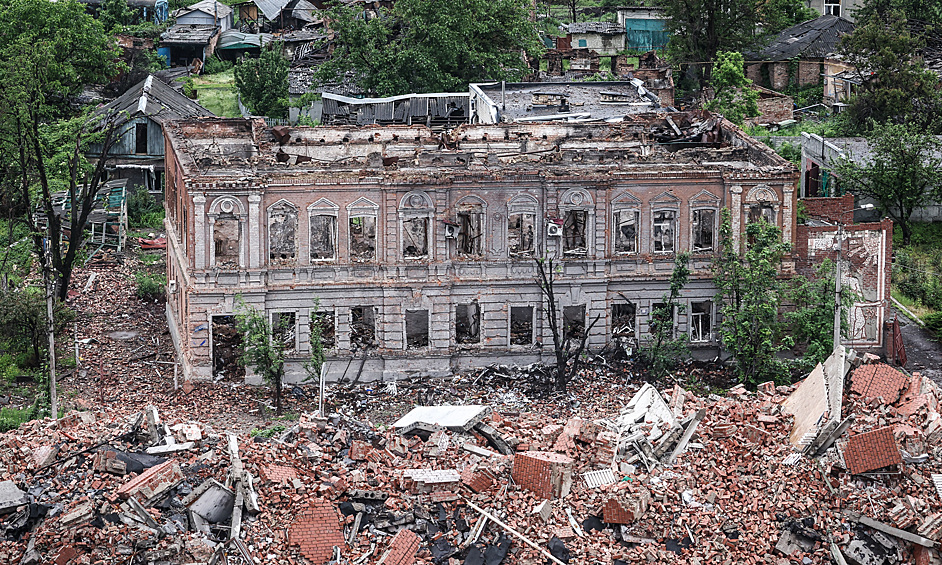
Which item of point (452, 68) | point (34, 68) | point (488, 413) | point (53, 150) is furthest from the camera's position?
point (452, 68)

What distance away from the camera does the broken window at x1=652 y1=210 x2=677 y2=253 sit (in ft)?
129

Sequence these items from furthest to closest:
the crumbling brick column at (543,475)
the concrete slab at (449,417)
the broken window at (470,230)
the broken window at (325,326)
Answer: the broken window at (470,230), the broken window at (325,326), the concrete slab at (449,417), the crumbling brick column at (543,475)

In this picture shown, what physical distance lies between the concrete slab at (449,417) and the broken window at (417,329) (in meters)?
6.20

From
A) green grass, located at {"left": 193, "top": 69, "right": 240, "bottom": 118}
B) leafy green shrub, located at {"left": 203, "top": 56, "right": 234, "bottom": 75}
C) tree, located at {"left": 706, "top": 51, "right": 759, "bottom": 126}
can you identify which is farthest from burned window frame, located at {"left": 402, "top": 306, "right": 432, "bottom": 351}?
leafy green shrub, located at {"left": 203, "top": 56, "right": 234, "bottom": 75}

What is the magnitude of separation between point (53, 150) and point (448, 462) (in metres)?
29.1

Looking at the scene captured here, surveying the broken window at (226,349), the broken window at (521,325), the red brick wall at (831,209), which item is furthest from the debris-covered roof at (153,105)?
the red brick wall at (831,209)

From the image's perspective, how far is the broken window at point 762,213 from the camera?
39219 mm

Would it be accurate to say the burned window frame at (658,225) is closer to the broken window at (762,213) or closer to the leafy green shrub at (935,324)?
the broken window at (762,213)

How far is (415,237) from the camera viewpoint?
130 ft

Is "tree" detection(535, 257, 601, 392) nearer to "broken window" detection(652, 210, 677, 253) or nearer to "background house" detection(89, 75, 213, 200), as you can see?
"broken window" detection(652, 210, 677, 253)

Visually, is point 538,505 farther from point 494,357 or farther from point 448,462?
point 494,357

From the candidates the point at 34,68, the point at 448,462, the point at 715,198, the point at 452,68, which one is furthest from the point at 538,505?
the point at 452,68

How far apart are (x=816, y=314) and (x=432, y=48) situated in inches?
1059

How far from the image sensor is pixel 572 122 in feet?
148
